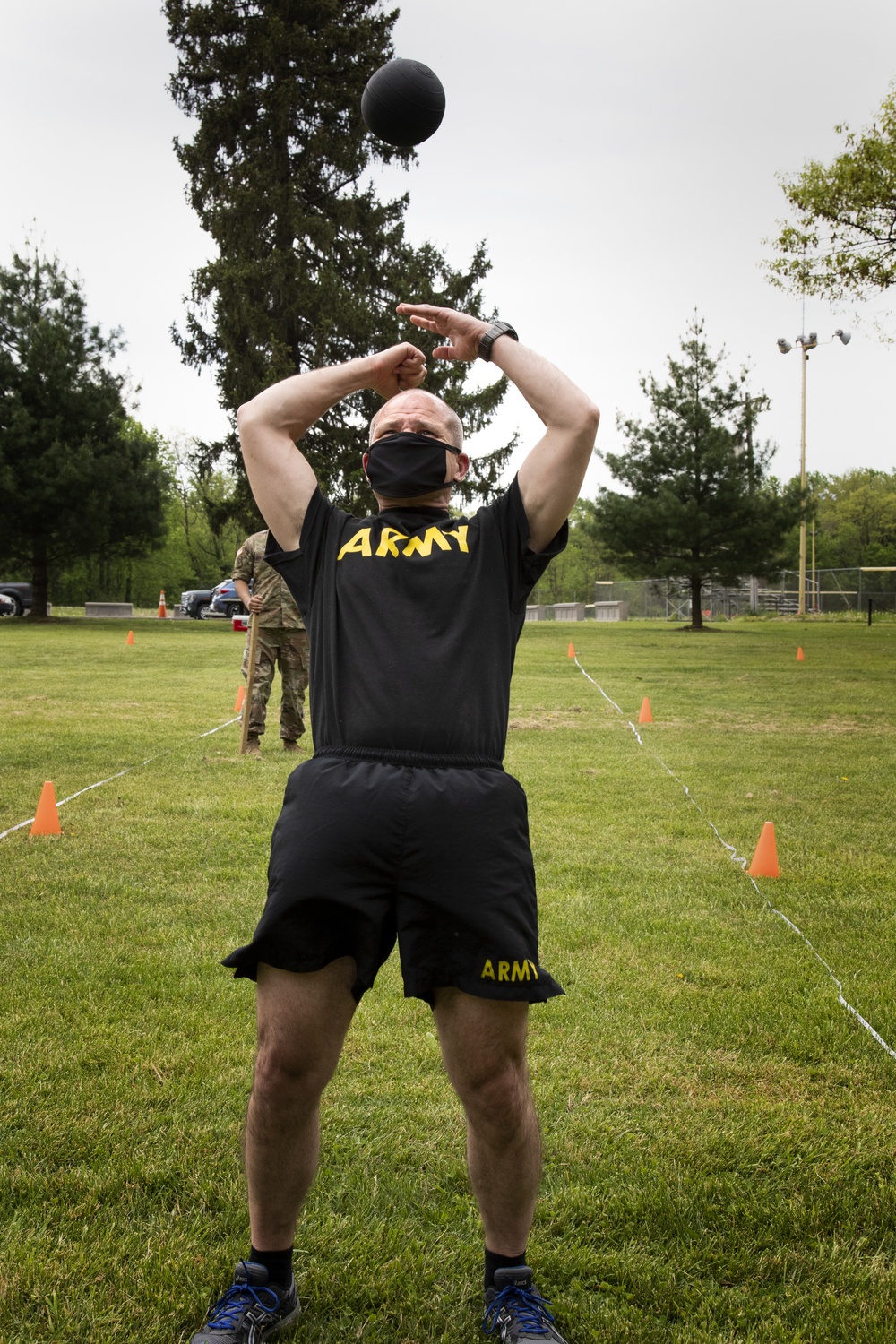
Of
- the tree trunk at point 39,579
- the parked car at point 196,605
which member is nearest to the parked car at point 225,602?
the parked car at point 196,605

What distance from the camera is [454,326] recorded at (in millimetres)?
2682

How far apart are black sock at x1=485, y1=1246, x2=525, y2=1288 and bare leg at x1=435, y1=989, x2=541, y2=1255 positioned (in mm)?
88

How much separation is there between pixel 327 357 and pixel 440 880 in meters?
32.0

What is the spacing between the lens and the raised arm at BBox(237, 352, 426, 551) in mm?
2568

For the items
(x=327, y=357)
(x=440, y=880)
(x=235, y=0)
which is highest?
(x=235, y=0)

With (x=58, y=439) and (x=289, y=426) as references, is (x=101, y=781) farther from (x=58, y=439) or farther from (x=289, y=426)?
(x=58, y=439)

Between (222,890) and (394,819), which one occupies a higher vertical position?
(394,819)

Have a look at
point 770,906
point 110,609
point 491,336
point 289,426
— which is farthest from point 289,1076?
point 110,609

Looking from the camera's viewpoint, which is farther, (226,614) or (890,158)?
(226,614)

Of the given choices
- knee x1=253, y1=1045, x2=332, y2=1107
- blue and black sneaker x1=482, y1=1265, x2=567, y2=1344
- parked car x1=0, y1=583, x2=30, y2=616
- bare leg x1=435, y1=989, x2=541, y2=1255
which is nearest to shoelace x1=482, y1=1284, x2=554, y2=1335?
blue and black sneaker x1=482, y1=1265, x2=567, y2=1344

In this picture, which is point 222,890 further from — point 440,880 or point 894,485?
point 894,485

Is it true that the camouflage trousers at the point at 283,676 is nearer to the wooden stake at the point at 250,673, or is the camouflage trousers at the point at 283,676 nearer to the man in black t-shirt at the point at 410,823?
the wooden stake at the point at 250,673

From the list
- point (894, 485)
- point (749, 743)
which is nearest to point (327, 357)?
point (749, 743)

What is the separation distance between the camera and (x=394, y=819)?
2.22 meters
